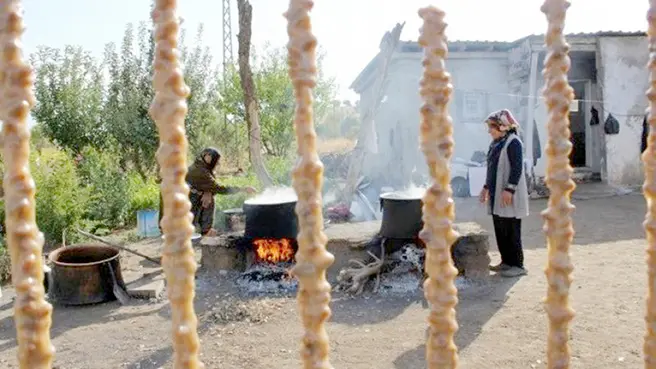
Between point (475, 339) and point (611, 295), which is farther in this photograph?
point (611, 295)

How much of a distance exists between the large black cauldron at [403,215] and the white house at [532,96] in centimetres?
818

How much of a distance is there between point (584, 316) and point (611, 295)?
89cm

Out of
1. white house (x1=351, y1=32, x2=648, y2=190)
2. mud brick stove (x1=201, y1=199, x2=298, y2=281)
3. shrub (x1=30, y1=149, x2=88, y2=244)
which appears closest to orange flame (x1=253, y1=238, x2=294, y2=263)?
mud brick stove (x1=201, y1=199, x2=298, y2=281)

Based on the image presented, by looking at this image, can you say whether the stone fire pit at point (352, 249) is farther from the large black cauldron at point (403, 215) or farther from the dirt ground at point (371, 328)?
the large black cauldron at point (403, 215)

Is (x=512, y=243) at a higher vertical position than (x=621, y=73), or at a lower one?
lower

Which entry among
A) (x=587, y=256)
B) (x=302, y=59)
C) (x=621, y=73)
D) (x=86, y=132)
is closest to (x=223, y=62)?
(x=86, y=132)

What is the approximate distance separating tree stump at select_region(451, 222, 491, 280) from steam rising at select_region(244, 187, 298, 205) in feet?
6.97

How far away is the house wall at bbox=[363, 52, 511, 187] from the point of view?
16188 mm

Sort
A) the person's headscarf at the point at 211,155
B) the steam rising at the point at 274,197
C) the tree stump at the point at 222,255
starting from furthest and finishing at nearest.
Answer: the person's headscarf at the point at 211,155 < the tree stump at the point at 222,255 < the steam rising at the point at 274,197

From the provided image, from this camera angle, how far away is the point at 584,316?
5516 millimetres

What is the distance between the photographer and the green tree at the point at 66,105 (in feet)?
51.1

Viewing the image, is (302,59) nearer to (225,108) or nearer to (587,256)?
(587,256)

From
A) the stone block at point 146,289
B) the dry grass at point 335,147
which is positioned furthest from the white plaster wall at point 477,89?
the stone block at point 146,289

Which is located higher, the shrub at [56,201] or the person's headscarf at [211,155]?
the person's headscarf at [211,155]
